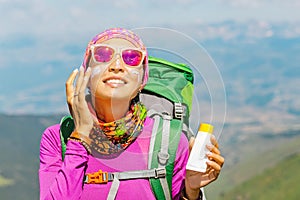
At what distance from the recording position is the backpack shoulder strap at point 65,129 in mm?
4633

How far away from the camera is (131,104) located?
4516 millimetres

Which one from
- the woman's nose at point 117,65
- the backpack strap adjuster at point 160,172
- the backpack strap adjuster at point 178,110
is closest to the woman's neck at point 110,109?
the woman's nose at point 117,65

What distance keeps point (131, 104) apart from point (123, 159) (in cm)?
45

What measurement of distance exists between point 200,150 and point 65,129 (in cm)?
120

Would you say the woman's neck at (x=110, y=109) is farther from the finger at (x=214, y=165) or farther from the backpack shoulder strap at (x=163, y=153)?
the finger at (x=214, y=165)

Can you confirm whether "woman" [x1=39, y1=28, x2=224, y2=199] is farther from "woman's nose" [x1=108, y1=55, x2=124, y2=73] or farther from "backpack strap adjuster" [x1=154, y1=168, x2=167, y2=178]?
"backpack strap adjuster" [x1=154, y1=168, x2=167, y2=178]

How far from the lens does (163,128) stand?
14.9 ft

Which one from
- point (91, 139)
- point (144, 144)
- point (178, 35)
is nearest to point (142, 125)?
point (144, 144)

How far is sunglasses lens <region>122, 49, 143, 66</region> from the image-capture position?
4.39 meters

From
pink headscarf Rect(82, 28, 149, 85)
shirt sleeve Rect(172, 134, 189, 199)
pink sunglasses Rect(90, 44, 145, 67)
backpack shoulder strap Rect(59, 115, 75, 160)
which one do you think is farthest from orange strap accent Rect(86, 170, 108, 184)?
pink sunglasses Rect(90, 44, 145, 67)

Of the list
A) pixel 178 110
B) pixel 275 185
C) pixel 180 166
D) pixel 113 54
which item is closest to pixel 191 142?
pixel 180 166

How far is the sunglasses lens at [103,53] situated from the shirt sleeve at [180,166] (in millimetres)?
883

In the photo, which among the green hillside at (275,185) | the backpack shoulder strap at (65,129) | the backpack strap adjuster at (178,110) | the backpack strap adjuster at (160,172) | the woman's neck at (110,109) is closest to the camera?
the woman's neck at (110,109)

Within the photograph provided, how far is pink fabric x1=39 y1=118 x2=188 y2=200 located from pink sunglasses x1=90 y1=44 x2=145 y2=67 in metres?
0.54
